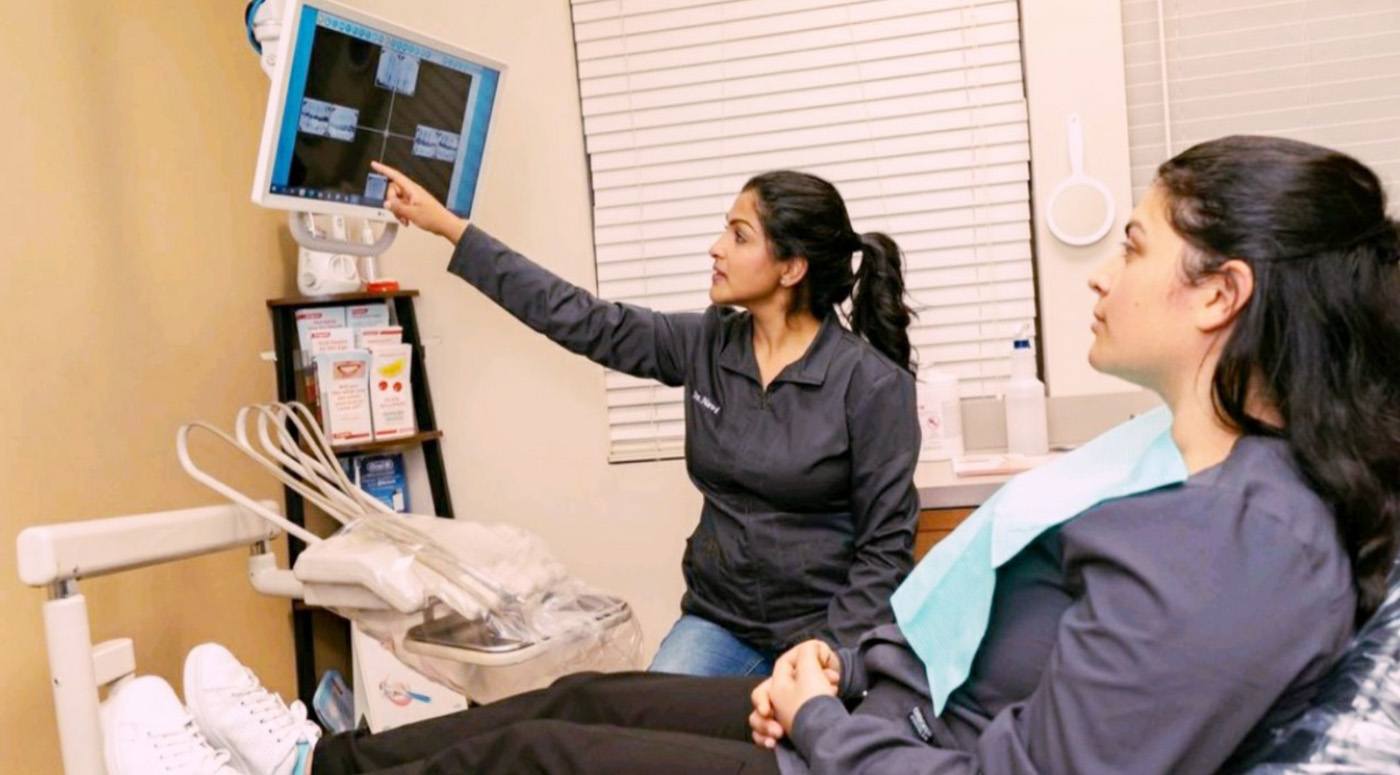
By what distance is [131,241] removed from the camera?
2.02 m

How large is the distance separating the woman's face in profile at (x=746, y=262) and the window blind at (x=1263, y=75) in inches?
38.5

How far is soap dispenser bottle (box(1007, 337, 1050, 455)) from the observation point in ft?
6.89

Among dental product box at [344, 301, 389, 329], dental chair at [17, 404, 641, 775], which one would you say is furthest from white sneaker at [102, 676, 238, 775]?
dental product box at [344, 301, 389, 329]

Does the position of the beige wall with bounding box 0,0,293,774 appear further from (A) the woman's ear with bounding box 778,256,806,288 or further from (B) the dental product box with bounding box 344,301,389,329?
(A) the woman's ear with bounding box 778,256,806,288

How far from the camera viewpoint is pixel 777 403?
176 centimetres

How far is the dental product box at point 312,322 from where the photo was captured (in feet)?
7.76

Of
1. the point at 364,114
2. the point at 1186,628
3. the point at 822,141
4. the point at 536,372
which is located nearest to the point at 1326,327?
the point at 1186,628

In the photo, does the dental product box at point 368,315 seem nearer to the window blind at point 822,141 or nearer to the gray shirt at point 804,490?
the window blind at point 822,141

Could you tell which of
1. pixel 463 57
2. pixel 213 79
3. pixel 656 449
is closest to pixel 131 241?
pixel 213 79

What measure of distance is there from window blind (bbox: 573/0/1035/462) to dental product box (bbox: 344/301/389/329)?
50 centimetres

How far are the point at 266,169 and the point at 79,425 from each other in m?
0.61

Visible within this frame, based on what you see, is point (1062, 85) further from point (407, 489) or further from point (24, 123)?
point (24, 123)

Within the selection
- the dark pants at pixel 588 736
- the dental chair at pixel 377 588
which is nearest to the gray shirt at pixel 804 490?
the dental chair at pixel 377 588

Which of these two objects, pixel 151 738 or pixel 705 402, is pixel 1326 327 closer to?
pixel 705 402
